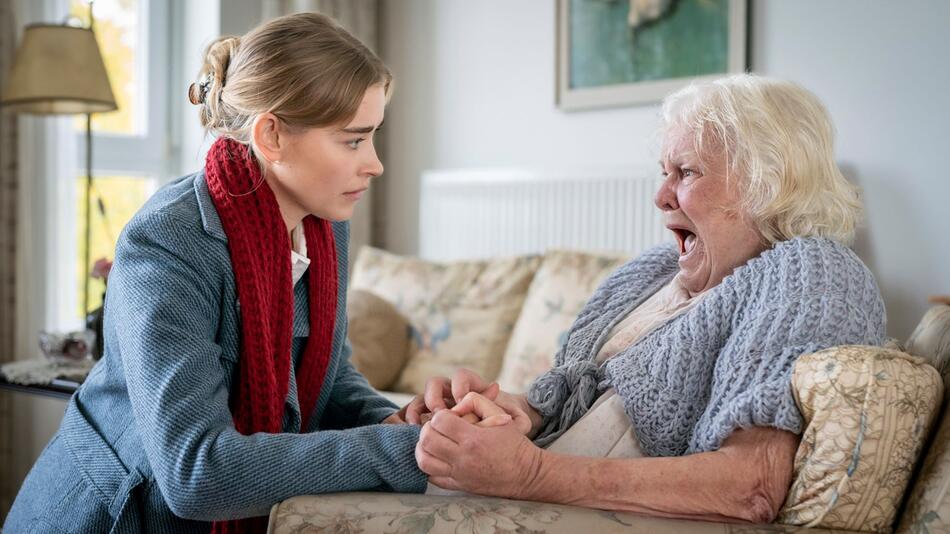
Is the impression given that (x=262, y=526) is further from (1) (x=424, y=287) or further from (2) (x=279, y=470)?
(1) (x=424, y=287)

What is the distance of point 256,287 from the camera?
1280 mm

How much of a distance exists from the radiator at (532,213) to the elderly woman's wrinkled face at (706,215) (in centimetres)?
162

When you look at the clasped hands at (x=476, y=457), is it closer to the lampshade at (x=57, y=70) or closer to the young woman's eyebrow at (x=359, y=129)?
the young woman's eyebrow at (x=359, y=129)

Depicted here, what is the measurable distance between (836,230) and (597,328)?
1.35 feet

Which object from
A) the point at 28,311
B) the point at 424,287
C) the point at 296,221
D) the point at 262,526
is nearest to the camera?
the point at 262,526

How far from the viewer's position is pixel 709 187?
1.42 metres

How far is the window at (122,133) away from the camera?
11.8 feet

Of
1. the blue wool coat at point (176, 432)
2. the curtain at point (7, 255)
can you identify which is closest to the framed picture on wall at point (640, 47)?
the curtain at point (7, 255)

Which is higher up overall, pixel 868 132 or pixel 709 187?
pixel 868 132

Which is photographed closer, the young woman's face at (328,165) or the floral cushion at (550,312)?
the young woman's face at (328,165)

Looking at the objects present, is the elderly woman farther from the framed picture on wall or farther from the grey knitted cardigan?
the framed picture on wall

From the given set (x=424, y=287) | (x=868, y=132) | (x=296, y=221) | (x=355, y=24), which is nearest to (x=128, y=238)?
(x=296, y=221)

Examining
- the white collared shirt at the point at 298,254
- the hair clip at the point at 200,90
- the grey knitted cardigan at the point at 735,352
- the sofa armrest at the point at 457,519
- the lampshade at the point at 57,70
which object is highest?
the lampshade at the point at 57,70

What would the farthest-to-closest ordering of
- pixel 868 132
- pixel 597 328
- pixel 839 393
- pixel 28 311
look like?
pixel 28 311 < pixel 868 132 < pixel 597 328 < pixel 839 393
